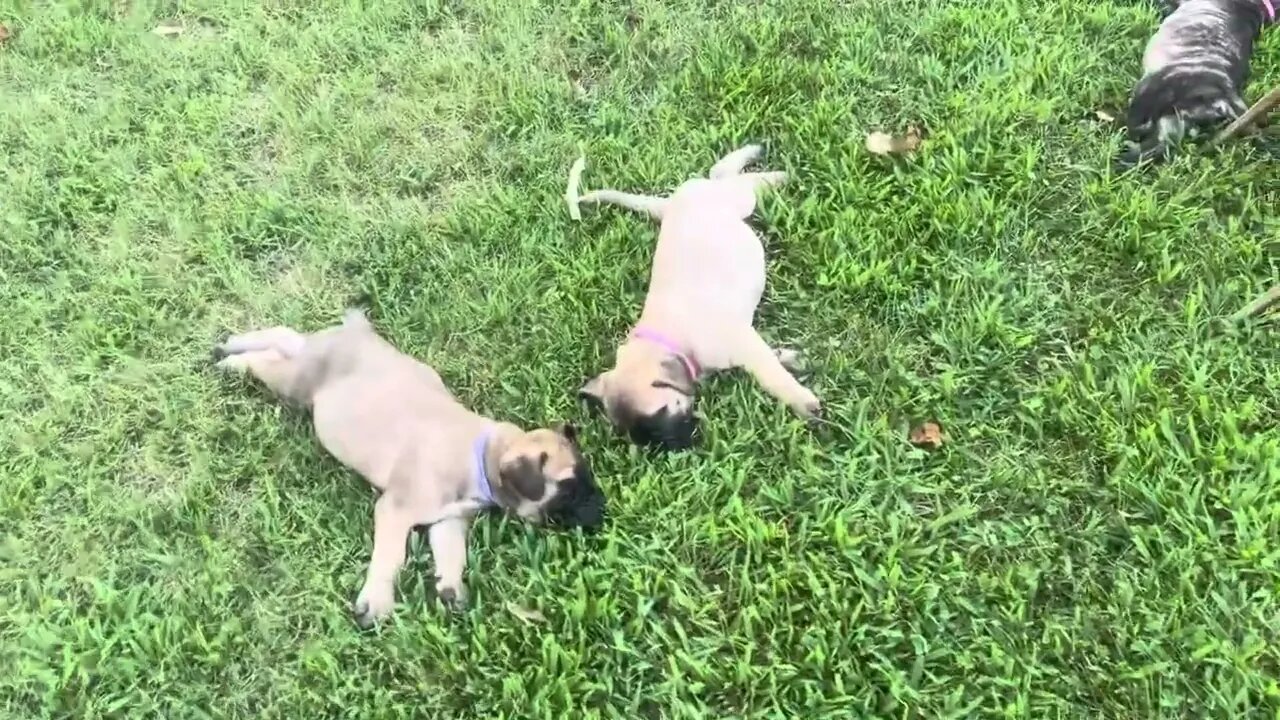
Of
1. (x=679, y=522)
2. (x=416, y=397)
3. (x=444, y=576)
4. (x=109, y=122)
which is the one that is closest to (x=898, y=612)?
(x=679, y=522)

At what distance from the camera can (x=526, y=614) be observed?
9.57 feet

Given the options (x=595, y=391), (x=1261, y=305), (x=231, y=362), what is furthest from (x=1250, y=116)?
(x=231, y=362)

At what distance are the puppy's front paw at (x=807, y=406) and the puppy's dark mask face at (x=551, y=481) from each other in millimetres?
666

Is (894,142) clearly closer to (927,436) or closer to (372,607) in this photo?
(927,436)

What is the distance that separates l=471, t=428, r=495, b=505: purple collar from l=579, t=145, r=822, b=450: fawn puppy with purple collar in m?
0.36

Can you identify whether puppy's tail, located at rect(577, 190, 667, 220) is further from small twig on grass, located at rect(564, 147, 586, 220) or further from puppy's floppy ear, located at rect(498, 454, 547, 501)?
puppy's floppy ear, located at rect(498, 454, 547, 501)

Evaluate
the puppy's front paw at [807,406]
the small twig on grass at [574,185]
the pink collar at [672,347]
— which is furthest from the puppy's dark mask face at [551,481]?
the small twig on grass at [574,185]

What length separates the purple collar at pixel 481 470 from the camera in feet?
9.96

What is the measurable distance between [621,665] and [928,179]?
6.53 feet

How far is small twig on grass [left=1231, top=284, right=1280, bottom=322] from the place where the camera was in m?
3.23

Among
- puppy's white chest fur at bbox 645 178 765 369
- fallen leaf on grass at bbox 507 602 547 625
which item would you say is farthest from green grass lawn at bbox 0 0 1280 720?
puppy's white chest fur at bbox 645 178 765 369

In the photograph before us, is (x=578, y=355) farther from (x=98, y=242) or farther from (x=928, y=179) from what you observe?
(x=98, y=242)

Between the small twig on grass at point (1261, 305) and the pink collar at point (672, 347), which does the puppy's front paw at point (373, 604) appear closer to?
the pink collar at point (672, 347)

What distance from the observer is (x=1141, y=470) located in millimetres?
2957
